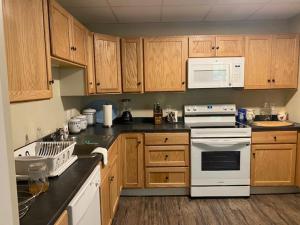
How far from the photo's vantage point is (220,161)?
9.67 feet

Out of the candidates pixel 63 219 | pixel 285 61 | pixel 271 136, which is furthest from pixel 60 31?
pixel 285 61

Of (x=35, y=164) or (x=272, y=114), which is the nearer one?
(x=35, y=164)

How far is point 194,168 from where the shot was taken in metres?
2.95

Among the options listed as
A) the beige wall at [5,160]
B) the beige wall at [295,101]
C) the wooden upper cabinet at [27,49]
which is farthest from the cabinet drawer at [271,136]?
the beige wall at [5,160]

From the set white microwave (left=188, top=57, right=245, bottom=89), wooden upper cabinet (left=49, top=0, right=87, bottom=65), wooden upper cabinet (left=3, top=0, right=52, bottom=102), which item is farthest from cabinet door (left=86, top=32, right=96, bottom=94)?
white microwave (left=188, top=57, right=245, bottom=89)

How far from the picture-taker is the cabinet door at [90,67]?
2759mm

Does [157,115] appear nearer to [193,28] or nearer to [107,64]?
[107,64]

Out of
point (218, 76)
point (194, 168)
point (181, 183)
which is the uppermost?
point (218, 76)

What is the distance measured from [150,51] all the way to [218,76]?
947 mm

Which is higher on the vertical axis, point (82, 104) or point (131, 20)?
point (131, 20)

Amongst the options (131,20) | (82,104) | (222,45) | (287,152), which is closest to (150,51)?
(131,20)

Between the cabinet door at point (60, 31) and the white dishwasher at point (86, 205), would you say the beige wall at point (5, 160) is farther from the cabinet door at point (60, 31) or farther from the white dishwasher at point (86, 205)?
the cabinet door at point (60, 31)

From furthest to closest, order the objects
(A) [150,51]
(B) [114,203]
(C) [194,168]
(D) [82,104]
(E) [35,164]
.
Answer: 1. (D) [82,104]
2. (A) [150,51]
3. (C) [194,168]
4. (B) [114,203]
5. (E) [35,164]

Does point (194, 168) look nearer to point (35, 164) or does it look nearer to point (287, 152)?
point (287, 152)
